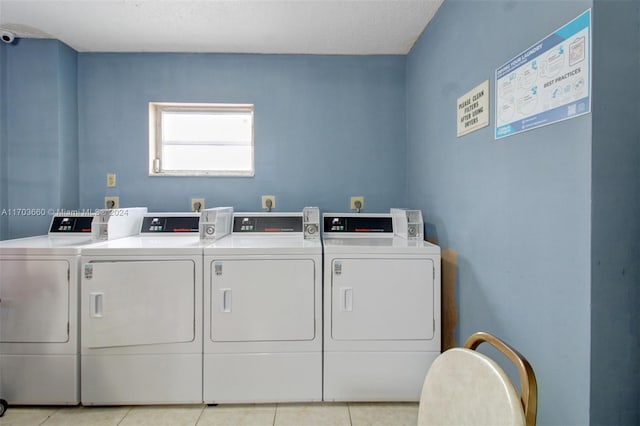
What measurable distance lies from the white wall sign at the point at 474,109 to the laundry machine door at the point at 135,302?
1807 mm

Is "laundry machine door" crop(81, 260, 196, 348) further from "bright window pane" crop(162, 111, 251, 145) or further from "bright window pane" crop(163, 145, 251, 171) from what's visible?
"bright window pane" crop(162, 111, 251, 145)

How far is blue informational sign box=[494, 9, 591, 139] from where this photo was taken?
0.93m

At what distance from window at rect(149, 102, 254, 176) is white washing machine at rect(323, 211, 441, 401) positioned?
1.46 meters

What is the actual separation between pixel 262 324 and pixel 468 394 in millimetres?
1212

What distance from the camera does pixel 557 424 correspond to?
3.34 ft

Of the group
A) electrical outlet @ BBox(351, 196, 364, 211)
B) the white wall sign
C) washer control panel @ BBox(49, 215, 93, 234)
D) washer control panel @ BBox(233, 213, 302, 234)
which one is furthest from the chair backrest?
washer control panel @ BBox(49, 215, 93, 234)

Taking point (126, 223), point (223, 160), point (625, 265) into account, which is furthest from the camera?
point (223, 160)

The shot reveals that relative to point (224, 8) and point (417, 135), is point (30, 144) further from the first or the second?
point (417, 135)

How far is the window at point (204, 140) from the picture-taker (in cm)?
265

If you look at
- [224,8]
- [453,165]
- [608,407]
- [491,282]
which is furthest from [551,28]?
[224,8]

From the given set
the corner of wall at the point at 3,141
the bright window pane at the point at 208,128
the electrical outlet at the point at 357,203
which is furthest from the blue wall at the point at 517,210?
the corner of wall at the point at 3,141

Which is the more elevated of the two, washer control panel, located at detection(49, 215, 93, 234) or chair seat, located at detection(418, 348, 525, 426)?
washer control panel, located at detection(49, 215, 93, 234)

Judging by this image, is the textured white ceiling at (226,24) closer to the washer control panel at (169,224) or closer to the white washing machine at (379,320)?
the washer control panel at (169,224)

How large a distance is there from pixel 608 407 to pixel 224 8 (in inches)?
108
